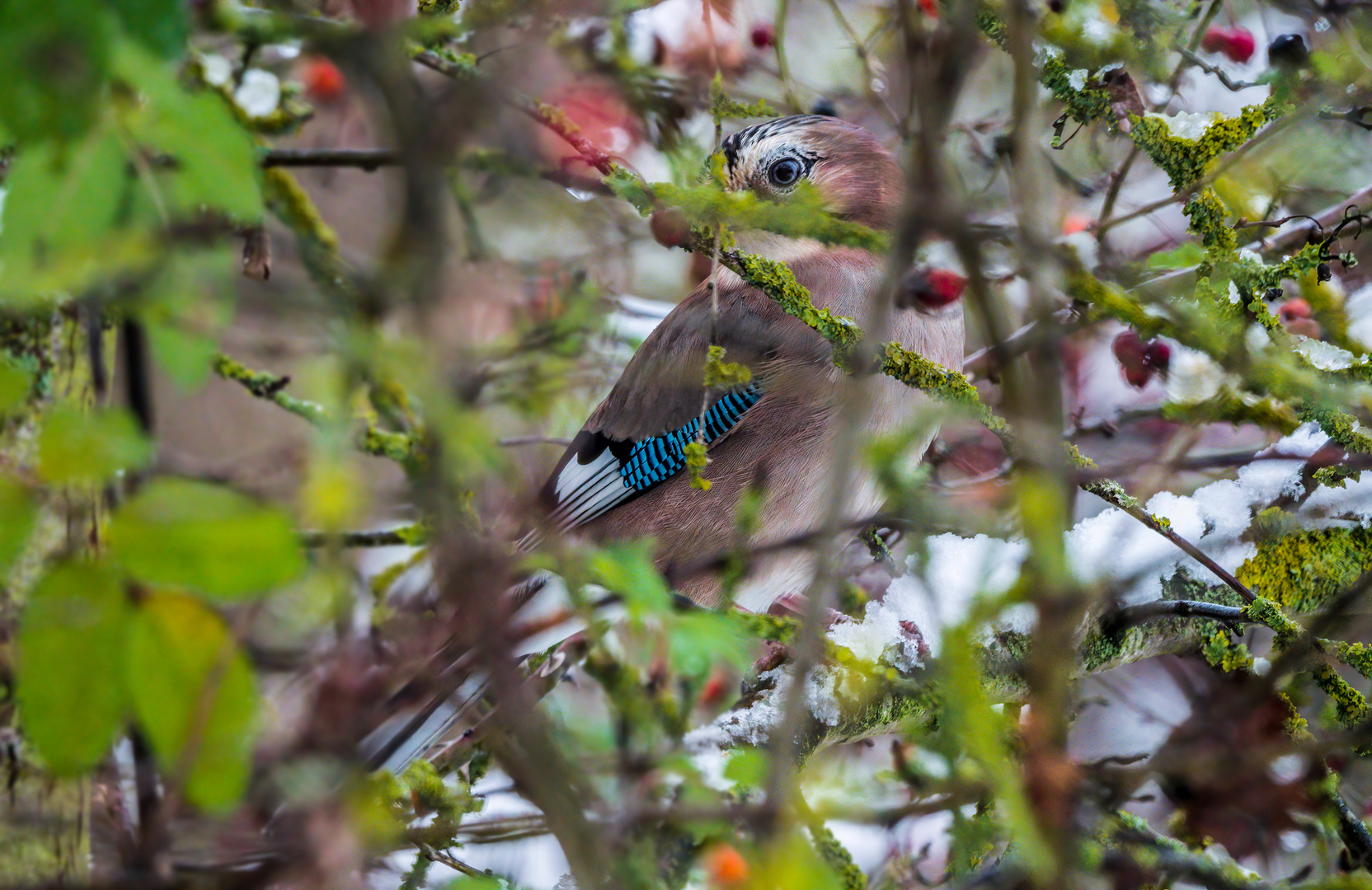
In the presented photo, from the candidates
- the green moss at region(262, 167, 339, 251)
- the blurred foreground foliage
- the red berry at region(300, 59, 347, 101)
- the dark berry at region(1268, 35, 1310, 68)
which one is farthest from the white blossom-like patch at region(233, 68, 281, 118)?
the dark berry at region(1268, 35, 1310, 68)

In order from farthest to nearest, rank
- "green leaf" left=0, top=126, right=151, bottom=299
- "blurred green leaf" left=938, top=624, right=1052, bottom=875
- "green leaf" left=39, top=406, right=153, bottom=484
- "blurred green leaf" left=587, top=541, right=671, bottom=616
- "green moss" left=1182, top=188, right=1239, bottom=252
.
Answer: "green moss" left=1182, top=188, right=1239, bottom=252 → "green leaf" left=0, top=126, right=151, bottom=299 → "blurred green leaf" left=587, top=541, right=671, bottom=616 → "green leaf" left=39, top=406, right=153, bottom=484 → "blurred green leaf" left=938, top=624, right=1052, bottom=875

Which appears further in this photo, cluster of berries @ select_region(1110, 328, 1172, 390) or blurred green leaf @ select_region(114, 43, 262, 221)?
cluster of berries @ select_region(1110, 328, 1172, 390)

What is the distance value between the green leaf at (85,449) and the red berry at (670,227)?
0.86m

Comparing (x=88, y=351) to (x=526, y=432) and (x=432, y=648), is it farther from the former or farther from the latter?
(x=526, y=432)

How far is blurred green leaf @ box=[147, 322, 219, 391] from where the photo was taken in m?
1.52

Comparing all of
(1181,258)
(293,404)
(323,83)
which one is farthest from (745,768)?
(323,83)

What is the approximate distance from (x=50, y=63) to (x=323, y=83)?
206cm

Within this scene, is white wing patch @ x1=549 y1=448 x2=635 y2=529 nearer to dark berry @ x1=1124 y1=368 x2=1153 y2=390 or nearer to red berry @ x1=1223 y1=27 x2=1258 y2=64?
dark berry @ x1=1124 y1=368 x2=1153 y2=390

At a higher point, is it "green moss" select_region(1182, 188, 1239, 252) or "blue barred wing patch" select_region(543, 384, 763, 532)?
"blue barred wing patch" select_region(543, 384, 763, 532)

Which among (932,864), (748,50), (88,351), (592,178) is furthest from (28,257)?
→ (932,864)

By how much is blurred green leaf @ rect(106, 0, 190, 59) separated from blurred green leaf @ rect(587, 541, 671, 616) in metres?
0.58

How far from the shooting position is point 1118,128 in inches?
67.4

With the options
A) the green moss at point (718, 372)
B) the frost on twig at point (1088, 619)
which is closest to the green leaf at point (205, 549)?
the green moss at point (718, 372)

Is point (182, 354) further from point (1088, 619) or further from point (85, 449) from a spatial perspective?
point (1088, 619)
